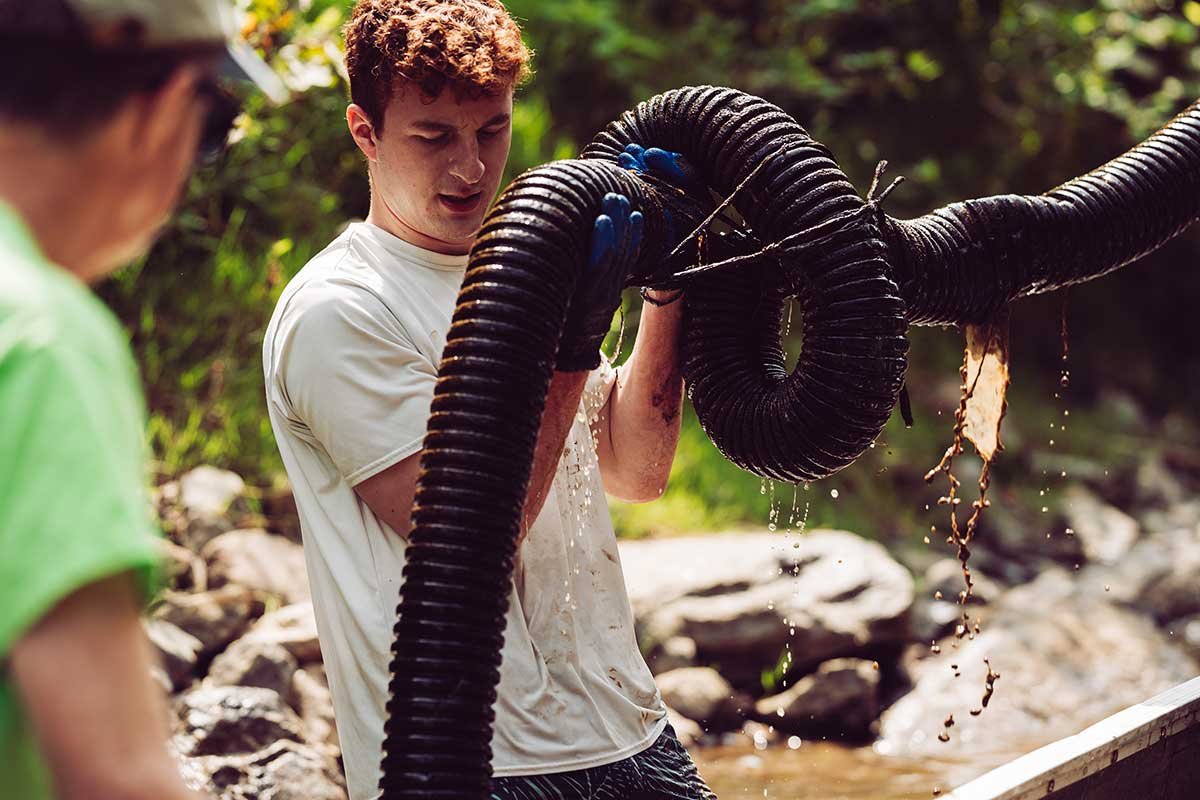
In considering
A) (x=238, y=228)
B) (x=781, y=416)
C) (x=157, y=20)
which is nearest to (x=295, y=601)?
(x=238, y=228)

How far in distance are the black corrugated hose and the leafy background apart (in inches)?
154

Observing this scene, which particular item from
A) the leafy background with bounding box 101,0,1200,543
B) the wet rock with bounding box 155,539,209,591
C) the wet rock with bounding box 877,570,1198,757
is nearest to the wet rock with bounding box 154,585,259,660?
the wet rock with bounding box 155,539,209,591

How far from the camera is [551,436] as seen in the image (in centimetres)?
225

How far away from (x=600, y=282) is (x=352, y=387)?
423 millimetres

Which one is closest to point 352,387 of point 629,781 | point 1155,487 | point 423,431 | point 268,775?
point 423,431

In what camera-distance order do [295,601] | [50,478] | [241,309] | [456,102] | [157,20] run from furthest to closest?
[241,309] → [295,601] → [456,102] → [157,20] → [50,478]

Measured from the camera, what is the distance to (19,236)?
1112 mm

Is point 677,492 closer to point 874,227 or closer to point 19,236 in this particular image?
point 874,227

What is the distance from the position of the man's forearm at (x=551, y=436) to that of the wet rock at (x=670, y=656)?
370 cm

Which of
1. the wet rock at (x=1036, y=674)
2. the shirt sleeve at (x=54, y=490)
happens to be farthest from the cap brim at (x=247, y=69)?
the wet rock at (x=1036, y=674)

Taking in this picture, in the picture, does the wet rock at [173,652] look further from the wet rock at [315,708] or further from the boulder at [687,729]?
the boulder at [687,729]

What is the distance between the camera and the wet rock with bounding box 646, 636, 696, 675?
5.86 meters

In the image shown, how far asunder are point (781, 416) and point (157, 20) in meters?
1.51

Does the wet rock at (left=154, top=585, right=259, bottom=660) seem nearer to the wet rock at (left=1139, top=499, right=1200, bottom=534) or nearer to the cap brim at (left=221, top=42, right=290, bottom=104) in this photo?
the cap brim at (left=221, top=42, right=290, bottom=104)
